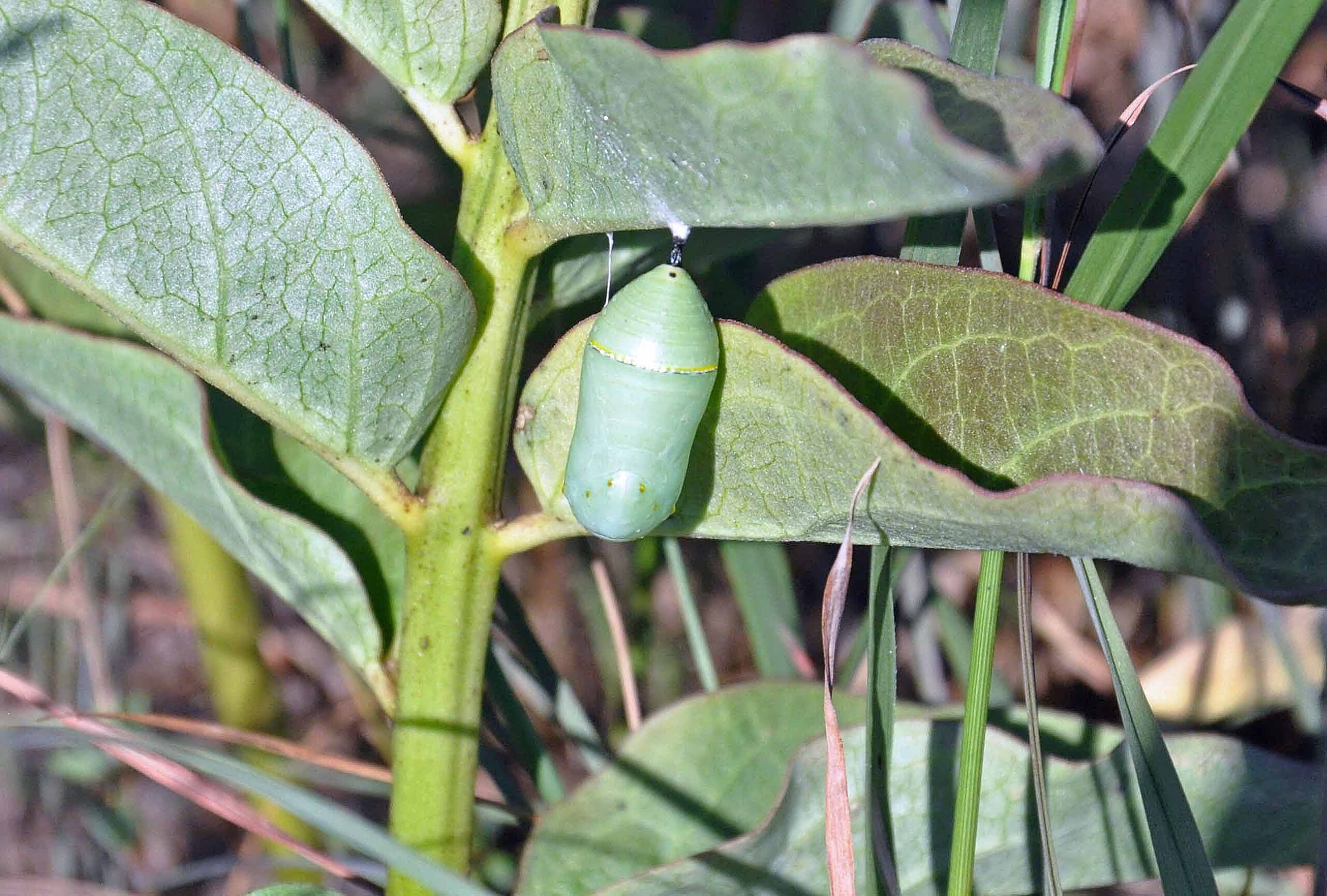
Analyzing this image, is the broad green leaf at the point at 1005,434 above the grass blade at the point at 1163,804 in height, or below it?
above

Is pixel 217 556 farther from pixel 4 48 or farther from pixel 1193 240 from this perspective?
pixel 1193 240

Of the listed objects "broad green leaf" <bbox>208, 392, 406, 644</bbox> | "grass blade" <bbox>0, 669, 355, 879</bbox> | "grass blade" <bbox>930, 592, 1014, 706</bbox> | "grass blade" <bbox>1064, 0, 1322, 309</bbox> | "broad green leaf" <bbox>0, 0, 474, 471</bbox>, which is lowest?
"grass blade" <bbox>0, 669, 355, 879</bbox>

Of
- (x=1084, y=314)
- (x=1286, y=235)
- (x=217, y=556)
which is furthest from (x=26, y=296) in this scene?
(x=1286, y=235)

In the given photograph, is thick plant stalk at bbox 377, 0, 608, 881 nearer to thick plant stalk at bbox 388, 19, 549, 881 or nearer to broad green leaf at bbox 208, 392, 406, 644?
thick plant stalk at bbox 388, 19, 549, 881

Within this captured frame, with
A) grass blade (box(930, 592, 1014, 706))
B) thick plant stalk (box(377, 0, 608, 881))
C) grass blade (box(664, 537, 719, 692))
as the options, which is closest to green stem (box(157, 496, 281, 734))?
grass blade (box(664, 537, 719, 692))

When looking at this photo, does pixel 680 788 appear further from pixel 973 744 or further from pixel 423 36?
pixel 423 36

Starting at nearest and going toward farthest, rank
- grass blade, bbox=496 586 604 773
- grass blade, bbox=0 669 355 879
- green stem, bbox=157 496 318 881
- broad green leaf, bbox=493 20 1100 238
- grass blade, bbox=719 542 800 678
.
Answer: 1. broad green leaf, bbox=493 20 1100 238
2. grass blade, bbox=0 669 355 879
3. grass blade, bbox=496 586 604 773
4. grass blade, bbox=719 542 800 678
5. green stem, bbox=157 496 318 881

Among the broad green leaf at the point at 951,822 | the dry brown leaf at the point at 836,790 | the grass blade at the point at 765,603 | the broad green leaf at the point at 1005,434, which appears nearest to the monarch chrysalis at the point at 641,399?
the broad green leaf at the point at 1005,434

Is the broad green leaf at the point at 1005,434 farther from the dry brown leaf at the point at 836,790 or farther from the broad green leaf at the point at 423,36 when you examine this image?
the broad green leaf at the point at 423,36
